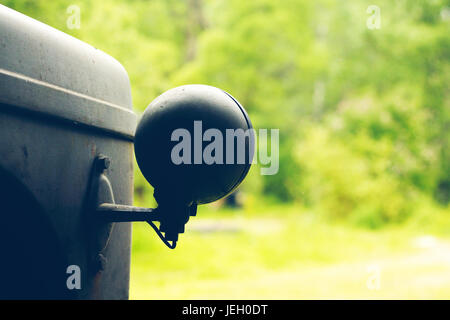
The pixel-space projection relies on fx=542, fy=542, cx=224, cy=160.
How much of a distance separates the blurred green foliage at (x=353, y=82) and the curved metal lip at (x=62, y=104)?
13759mm

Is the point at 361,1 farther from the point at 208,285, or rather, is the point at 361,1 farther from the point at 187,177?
the point at 187,177

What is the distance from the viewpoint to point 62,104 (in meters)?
2.19

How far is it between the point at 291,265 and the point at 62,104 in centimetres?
954

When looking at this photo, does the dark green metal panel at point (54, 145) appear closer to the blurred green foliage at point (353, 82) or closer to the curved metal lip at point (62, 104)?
the curved metal lip at point (62, 104)

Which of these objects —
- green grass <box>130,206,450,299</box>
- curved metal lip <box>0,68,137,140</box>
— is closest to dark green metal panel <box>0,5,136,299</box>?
curved metal lip <box>0,68,137,140</box>

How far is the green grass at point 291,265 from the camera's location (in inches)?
305

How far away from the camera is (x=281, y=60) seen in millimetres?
21031

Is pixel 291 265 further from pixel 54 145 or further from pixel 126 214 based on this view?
pixel 54 145

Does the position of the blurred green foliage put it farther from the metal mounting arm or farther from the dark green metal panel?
the metal mounting arm

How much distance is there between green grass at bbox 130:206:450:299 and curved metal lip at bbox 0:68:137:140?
16.3 feet

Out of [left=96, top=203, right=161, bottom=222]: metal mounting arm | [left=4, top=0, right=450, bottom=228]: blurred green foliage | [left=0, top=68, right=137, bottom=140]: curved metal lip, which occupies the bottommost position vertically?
[left=96, top=203, right=161, bottom=222]: metal mounting arm

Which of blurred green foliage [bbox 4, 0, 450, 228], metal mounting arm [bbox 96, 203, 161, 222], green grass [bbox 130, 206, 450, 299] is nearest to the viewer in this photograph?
metal mounting arm [bbox 96, 203, 161, 222]

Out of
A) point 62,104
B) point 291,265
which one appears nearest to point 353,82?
point 291,265

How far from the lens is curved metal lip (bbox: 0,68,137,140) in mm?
1946
